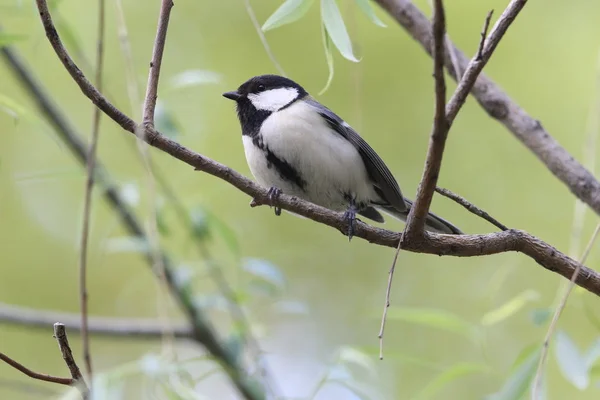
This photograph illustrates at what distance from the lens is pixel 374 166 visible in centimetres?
224

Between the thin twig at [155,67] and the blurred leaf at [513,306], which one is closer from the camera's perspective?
the thin twig at [155,67]

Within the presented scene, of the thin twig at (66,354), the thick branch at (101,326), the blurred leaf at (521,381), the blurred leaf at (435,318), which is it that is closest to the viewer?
the thin twig at (66,354)

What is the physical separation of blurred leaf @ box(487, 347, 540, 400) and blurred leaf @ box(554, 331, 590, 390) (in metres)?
0.12

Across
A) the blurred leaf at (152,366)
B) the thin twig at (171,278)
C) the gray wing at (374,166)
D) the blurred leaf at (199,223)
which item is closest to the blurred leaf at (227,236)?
the blurred leaf at (199,223)

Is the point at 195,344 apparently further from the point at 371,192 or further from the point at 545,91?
the point at 545,91

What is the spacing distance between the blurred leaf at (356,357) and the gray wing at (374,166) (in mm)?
583

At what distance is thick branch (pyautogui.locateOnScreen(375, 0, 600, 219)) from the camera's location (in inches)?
75.2

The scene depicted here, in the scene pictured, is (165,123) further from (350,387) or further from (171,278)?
(350,387)

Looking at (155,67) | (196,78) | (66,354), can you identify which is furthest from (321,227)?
(66,354)

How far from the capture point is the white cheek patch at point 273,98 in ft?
7.60

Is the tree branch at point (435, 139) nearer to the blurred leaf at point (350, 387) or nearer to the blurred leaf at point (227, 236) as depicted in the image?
the blurred leaf at point (350, 387)

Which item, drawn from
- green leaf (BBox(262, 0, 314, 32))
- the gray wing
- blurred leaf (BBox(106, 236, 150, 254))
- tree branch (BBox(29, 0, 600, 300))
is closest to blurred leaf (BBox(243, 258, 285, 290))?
blurred leaf (BBox(106, 236, 150, 254))

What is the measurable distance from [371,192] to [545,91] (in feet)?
6.22

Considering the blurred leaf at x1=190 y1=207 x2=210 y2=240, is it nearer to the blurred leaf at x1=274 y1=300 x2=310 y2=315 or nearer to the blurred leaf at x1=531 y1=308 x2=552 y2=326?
the blurred leaf at x1=274 y1=300 x2=310 y2=315
